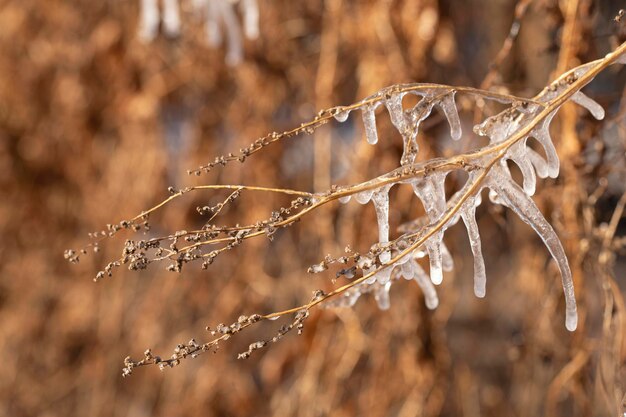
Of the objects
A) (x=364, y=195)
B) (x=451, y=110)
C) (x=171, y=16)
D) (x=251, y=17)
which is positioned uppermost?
(x=171, y=16)

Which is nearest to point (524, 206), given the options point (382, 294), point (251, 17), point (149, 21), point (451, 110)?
point (451, 110)

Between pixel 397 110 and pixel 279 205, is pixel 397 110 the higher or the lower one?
the lower one

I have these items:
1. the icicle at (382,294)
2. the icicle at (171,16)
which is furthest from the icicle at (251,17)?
the icicle at (382,294)

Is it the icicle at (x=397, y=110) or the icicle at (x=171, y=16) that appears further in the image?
the icicle at (x=171, y=16)

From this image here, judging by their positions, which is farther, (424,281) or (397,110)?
(424,281)

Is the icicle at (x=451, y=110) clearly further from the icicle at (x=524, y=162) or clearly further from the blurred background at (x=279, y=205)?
the blurred background at (x=279, y=205)

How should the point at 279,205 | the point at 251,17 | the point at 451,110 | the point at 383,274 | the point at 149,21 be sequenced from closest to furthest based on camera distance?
the point at 383,274, the point at 451,110, the point at 251,17, the point at 149,21, the point at 279,205

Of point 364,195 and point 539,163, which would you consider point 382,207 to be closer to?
point 364,195

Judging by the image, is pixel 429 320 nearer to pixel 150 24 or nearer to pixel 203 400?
pixel 203 400
